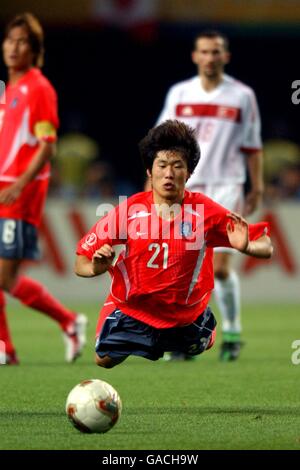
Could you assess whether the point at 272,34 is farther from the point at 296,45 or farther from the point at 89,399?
the point at 89,399

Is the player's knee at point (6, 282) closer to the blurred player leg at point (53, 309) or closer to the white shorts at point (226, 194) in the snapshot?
the blurred player leg at point (53, 309)

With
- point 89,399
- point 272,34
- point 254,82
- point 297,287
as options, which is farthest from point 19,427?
point 254,82

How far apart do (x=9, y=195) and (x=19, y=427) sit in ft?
9.19

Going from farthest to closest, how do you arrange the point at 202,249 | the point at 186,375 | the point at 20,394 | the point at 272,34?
the point at 272,34 → the point at 186,375 → the point at 20,394 → the point at 202,249

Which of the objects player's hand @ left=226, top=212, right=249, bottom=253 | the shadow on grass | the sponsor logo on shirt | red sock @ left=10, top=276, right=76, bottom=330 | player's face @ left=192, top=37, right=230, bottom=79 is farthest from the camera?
player's face @ left=192, top=37, right=230, bottom=79

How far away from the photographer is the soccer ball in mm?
5594

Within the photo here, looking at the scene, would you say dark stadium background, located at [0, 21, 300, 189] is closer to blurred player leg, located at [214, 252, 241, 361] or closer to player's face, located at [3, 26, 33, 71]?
blurred player leg, located at [214, 252, 241, 361]

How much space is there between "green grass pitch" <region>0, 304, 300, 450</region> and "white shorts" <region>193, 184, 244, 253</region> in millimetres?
1105

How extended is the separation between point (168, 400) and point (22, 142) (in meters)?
2.44

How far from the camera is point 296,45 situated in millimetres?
23484

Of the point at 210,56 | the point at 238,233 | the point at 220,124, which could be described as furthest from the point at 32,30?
the point at 238,233

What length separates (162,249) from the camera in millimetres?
6188

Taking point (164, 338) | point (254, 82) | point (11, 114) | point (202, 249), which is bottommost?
point (164, 338)

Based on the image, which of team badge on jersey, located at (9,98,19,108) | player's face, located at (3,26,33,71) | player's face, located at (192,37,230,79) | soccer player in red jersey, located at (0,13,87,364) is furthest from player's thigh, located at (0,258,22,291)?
player's face, located at (192,37,230,79)
